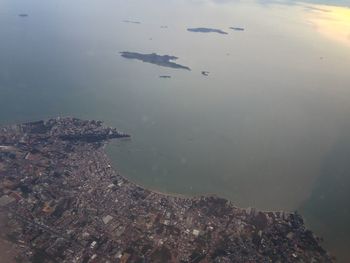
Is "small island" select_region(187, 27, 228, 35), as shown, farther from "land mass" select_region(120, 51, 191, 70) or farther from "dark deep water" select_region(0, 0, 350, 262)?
"land mass" select_region(120, 51, 191, 70)

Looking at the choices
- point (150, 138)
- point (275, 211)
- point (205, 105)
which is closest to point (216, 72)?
point (205, 105)

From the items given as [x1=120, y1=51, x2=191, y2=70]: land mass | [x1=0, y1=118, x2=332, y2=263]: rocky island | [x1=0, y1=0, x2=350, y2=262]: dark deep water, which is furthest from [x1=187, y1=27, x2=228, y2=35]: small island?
[x1=0, y1=118, x2=332, y2=263]: rocky island

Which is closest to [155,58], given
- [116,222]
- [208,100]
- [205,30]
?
[208,100]

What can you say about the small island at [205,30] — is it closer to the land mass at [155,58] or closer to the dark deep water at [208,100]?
the dark deep water at [208,100]

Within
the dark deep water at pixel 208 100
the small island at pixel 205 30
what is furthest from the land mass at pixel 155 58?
the small island at pixel 205 30

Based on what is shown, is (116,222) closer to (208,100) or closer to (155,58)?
(208,100)

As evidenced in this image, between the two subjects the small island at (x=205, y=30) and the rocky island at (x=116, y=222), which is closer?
the rocky island at (x=116, y=222)
